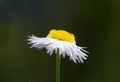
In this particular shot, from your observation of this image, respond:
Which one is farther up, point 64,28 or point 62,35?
point 64,28

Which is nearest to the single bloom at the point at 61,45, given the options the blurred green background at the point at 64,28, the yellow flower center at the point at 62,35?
the yellow flower center at the point at 62,35

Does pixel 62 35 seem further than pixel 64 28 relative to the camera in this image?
No

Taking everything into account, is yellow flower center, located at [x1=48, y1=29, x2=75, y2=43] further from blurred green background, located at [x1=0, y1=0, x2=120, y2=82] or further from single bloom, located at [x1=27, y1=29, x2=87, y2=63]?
blurred green background, located at [x1=0, y1=0, x2=120, y2=82]

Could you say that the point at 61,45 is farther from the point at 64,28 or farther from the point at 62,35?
the point at 64,28

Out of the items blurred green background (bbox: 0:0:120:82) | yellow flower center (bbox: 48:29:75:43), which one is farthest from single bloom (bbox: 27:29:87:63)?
blurred green background (bbox: 0:0:120:82)

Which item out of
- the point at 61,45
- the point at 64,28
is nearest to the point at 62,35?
the point at 61,45

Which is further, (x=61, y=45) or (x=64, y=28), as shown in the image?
(x=64, y=28)

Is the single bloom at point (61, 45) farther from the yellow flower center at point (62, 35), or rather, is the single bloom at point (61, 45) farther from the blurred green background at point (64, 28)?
the blurred green background at point (64, 28)

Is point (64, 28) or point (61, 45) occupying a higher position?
point (64, 28)

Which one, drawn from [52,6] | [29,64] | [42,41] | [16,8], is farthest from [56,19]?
[42,41]

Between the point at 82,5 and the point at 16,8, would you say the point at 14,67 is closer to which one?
the point at 16,8
